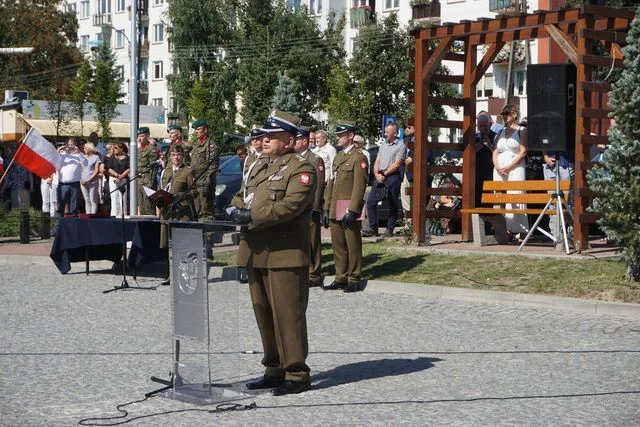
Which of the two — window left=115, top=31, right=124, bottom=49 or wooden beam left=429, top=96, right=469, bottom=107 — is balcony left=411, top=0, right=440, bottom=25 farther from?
wooden beam left=429, top=96, right=469, bottom=107

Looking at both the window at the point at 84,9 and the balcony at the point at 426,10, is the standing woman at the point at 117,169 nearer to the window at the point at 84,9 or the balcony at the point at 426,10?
the balcony at the point at 426,10

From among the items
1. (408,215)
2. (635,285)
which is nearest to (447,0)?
(408,215)

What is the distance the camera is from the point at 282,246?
30.3 feet

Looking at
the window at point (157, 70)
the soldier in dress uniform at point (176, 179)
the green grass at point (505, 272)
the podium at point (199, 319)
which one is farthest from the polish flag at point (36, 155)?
the window at point (157, 70)

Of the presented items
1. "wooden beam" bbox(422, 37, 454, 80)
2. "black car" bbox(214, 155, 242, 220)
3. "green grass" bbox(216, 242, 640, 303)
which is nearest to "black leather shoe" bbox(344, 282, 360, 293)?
"green grass" bbox(216, 242, 640, 303)

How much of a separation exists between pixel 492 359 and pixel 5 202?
23.2 metres

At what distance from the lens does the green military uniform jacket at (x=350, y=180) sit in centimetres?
1638

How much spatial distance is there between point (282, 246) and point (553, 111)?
9.94 m

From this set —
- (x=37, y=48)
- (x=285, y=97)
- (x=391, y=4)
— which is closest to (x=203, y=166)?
(x=285, y=97)

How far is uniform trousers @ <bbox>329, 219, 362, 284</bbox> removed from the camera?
653 inches

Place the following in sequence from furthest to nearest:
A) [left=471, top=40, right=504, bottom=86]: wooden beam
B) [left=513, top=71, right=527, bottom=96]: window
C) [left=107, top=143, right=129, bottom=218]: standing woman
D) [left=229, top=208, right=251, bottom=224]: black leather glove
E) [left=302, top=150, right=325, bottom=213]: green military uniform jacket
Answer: [left=513, top=71, right=527, bottom=96]: window → [left=107, top=143, right=129, bottom=218]: standing woman → [left=471, top=40, right=504, bottom=86]: wooden beam → [left=302, top=150, right=325, bottom=213]: green military uniform jacket → [left=229, top=208, right=251, bottom=224]: black leather glove

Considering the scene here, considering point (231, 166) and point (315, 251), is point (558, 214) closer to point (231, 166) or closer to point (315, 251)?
point (315, 251)

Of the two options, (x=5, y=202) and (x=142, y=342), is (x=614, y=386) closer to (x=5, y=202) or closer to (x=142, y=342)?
(x=142, y=342)

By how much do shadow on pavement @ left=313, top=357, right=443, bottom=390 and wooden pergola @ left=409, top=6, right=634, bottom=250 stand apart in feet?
25.1
